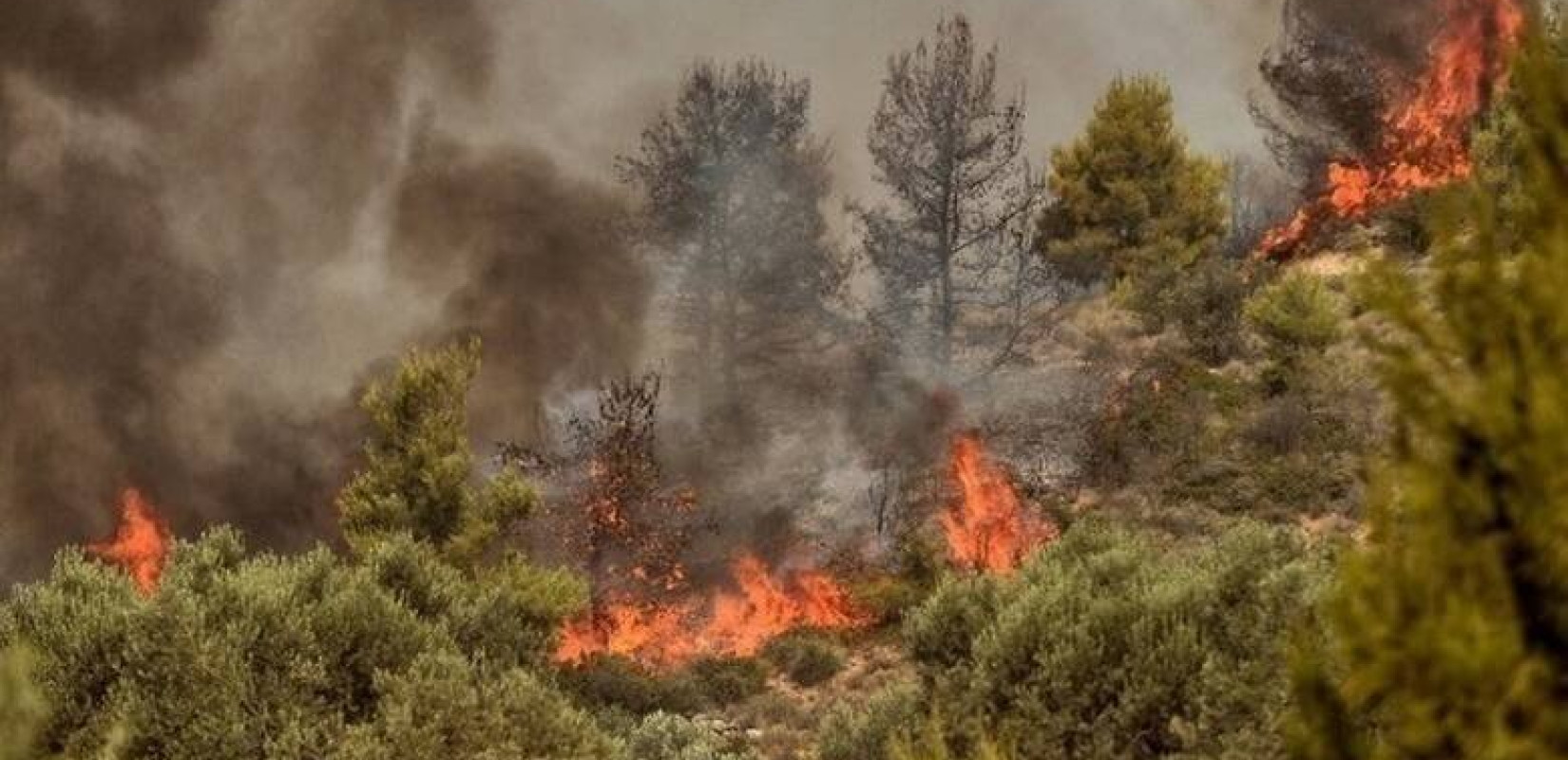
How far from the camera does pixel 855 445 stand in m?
46.6

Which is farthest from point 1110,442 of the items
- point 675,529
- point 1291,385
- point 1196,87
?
point 1196,87

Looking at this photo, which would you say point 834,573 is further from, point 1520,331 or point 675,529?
point 1520,331

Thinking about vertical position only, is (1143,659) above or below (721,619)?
below

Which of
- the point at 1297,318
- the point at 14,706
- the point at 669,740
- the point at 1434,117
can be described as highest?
the point at 1434,117

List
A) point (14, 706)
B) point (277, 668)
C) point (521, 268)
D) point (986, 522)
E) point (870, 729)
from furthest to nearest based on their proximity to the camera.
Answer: point (521, 268)
point (986, 522)
point (870, 729)
point (277, 668)
point (14, 706)

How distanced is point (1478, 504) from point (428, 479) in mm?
24272

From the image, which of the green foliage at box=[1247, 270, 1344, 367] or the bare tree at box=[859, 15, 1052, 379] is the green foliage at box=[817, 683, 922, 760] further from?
the bare tree at box=[859, 15, 1052, 379]

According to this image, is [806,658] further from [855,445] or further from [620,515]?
[855,445]

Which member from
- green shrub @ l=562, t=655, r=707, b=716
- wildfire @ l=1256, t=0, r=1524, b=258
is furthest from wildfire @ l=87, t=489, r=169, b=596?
wildfire @ l=1256, t=0, r=1524, b=258

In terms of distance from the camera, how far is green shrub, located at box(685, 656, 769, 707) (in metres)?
30.7

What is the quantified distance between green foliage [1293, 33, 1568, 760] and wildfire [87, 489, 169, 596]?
40101 mm

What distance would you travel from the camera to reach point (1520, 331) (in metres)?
4.23

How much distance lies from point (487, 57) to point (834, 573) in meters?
31.4

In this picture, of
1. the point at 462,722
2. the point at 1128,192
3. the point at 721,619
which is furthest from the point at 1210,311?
the point at 462,722
